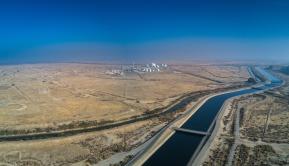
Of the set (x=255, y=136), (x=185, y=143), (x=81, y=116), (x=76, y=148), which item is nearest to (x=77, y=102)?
(x=81, y=116)

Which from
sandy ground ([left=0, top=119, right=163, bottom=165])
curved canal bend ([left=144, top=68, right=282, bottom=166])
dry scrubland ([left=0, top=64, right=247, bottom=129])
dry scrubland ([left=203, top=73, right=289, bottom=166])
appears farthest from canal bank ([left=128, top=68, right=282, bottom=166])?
dry scrubland ([left=0, top=64, right=247, bottom=129])

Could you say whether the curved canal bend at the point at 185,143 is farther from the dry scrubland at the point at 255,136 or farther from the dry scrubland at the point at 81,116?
the dry scrubland at the point at 81,116

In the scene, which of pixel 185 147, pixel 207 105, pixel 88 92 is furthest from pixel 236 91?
pixel 185 147

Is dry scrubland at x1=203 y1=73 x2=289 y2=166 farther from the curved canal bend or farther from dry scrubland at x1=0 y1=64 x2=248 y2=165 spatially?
dry scrubland at x1=0 y1=64 x2=248 y2=165

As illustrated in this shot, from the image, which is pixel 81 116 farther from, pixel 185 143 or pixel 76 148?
pixel 185 143

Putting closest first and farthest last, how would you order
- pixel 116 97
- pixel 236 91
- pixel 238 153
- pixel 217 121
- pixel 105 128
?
pixel 238 153 < pixel 105 128 < pixel 217 121 < pixel 116 97 < pixel 236 91

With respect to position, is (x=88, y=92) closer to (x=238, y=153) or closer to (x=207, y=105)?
(x=207, y=105)

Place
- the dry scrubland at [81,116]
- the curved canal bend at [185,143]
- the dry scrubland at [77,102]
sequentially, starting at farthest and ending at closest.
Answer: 1. the dry scrubland at [77,102]
2. the dry scrubland at [81,116]
3. the curved canal bend at [185,143]

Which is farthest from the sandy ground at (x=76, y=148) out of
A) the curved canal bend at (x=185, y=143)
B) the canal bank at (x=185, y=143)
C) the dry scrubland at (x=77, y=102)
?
the dry scrubland at (x=77, y=102)

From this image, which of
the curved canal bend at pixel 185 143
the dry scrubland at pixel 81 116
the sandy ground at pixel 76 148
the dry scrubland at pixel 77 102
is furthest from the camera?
the dry scrubland at pixel 77 102
